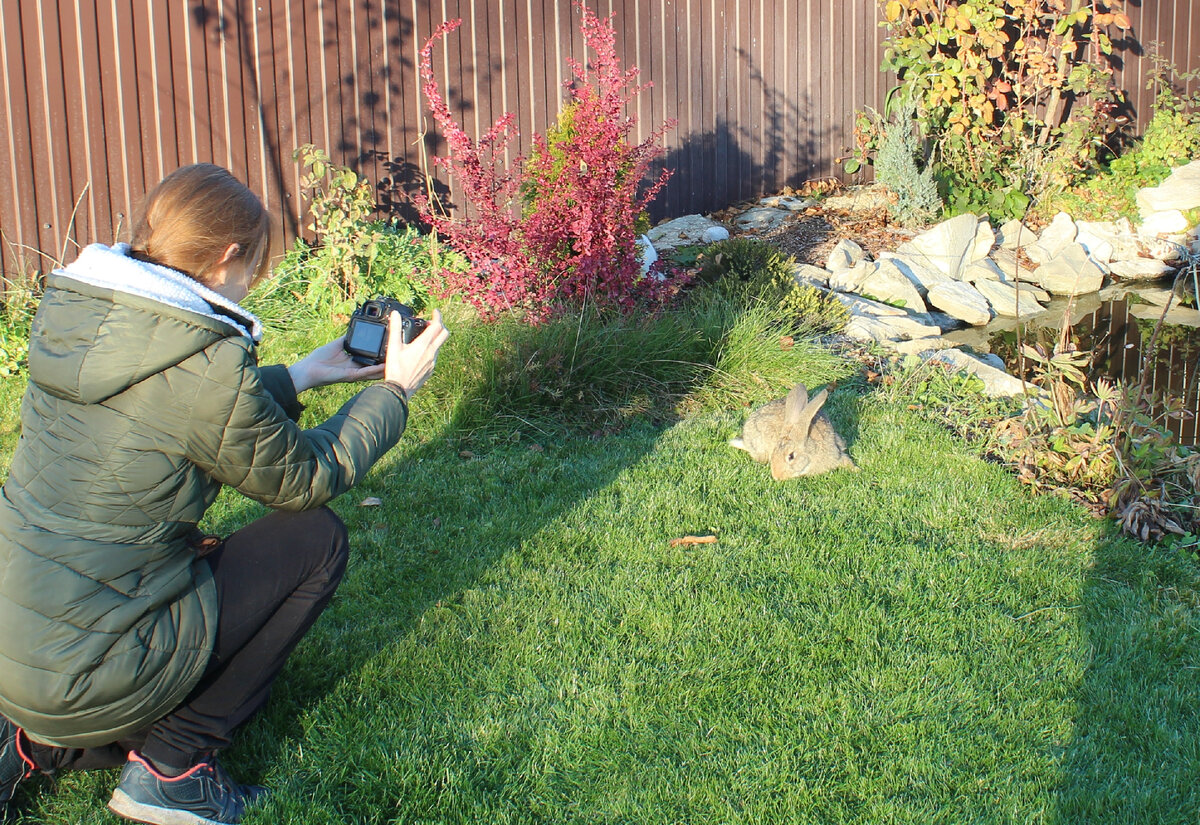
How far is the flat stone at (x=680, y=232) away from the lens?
27.9 feet

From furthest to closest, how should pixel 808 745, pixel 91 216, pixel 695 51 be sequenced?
1. pixel 695 51
2. pixel 91 216
3. pixel 808 745

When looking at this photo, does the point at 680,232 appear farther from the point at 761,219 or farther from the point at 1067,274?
the point at 1067,274

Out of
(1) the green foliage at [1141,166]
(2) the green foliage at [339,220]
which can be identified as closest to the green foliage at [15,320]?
(2) the green foliage at [339,220]

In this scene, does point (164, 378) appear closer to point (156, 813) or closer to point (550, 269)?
point (156, 813)

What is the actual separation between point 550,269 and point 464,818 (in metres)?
3.79

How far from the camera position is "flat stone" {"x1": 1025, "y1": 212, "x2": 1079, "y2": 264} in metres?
9.22

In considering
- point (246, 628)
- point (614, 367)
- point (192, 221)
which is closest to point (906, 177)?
point (614, 367)

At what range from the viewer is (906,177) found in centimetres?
934

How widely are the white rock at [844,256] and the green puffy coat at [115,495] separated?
653 cm

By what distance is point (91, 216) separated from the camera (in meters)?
6.46

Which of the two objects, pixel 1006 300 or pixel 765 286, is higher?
pixel 765 286

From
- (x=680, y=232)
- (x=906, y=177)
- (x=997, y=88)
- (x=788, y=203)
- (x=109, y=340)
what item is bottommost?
(x=680, y=232)

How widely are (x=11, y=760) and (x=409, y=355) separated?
141cm

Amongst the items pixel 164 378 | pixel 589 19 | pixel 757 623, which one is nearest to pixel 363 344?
pixel 164 378
